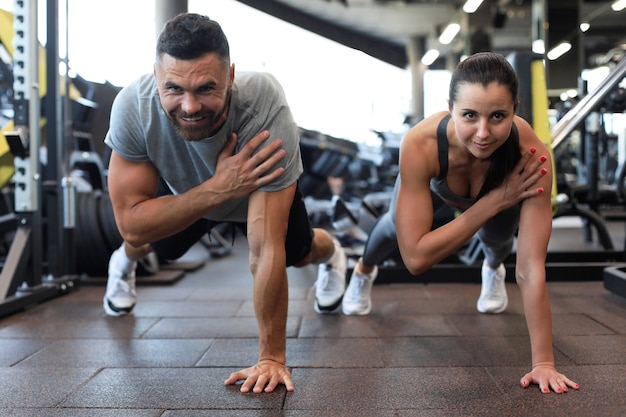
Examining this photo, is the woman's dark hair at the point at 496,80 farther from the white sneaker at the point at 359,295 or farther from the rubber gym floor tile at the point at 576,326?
the white sneaker at the point at 359,295

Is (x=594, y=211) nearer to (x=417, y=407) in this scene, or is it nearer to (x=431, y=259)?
(x=431, y=259)

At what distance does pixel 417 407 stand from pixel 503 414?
19cm

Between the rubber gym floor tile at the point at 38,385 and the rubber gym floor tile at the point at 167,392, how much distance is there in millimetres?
38

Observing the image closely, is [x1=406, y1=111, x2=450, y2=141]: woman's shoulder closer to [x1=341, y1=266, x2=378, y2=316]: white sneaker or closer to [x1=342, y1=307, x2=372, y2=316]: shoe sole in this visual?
[x1=341, y1=266, x2=378, y2=316]: white sneaker

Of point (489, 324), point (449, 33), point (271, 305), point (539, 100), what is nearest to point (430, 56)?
point (449, 33)

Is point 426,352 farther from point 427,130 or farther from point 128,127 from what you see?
point 128,127

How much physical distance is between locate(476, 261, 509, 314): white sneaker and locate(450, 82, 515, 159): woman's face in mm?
1006

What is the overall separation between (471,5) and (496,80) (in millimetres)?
9320

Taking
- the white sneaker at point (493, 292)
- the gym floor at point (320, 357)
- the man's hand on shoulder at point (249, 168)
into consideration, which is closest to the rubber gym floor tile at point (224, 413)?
the gym floor at point (320, 357)

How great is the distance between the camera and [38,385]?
1588 mm

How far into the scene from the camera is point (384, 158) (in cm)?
707

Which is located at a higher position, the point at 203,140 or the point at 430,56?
the point at 430,56

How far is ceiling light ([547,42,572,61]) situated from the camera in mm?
7942

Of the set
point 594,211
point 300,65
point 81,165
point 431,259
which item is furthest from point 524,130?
point 300,65
